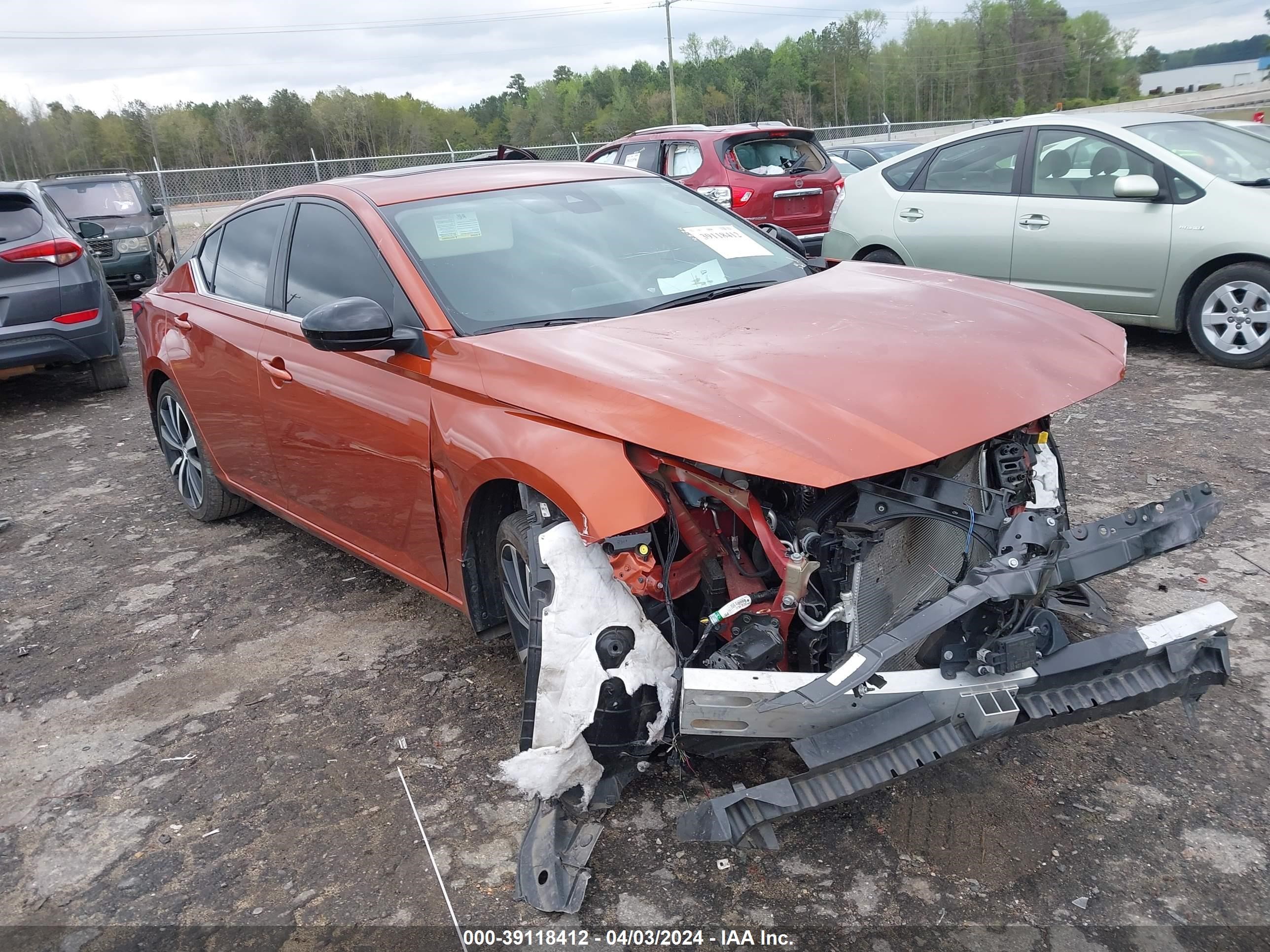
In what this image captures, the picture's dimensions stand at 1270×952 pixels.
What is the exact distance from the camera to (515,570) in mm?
3141

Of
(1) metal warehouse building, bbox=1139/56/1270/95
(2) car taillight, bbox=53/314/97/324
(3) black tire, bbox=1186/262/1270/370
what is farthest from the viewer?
(1) metal warehouse building, bbox=1139/56/1270/95

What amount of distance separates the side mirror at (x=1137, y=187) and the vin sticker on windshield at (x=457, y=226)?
4.76 metres

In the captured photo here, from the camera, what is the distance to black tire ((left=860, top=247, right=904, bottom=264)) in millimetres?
7895

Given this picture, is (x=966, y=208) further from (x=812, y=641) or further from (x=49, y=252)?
(x=49, y=252)

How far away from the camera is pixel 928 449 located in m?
2.41

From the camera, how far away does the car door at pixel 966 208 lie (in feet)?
23.9

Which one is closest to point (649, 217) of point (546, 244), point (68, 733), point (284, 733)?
point (546, 244)

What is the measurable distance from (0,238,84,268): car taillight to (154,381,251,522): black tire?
115 inches

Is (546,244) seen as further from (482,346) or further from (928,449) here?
(928,449)

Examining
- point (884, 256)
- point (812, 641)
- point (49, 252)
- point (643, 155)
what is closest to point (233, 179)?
point (643, 155)

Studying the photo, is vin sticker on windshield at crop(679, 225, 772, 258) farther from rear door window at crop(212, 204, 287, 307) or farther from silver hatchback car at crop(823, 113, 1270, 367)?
silver hatchback car at crop(823, 113, 1270, 367)

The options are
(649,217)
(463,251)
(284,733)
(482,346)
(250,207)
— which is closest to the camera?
(482,346)

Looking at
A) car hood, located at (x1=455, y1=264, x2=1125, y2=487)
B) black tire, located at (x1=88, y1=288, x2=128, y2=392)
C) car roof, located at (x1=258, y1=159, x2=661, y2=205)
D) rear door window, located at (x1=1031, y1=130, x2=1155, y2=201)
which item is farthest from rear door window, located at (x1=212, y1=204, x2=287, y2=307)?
rear door window, located at (x1=1031, y1=130, x2=1155, y2=201)

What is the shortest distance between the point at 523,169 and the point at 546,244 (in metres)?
0.77
